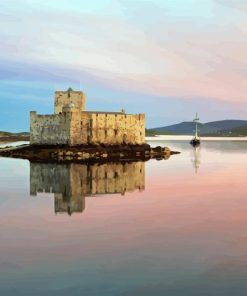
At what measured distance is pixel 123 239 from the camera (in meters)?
15.8

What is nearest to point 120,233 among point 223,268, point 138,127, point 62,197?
point 223,268

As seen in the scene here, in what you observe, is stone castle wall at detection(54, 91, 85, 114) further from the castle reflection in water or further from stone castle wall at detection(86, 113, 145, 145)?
the castle reflection in water

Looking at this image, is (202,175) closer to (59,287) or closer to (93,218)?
(93,218)

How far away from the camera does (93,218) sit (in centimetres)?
1956

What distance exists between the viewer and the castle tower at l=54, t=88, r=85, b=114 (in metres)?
61.5

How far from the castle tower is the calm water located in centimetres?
3182

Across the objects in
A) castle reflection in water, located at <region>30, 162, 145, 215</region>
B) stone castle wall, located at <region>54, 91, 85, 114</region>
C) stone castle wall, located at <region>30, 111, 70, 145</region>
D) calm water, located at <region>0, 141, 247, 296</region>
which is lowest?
calm water, located at <region>0, 141, 247, 296</region>

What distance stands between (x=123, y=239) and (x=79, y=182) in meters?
15.8

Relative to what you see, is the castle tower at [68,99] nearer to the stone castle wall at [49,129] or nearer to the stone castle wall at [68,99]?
the stone castle wall at [68,99]

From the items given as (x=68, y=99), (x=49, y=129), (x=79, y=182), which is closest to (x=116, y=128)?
(x=68, y=99)

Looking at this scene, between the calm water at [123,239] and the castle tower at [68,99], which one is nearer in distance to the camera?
the calm water at [123,239]

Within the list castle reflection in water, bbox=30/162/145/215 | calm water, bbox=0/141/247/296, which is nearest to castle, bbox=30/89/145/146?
castle reflection in water, bbox=30/162/145/215

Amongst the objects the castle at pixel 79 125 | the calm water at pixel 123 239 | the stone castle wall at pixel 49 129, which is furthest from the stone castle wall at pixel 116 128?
the calm water at pixel 123 239

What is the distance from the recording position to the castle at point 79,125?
56625 mm
